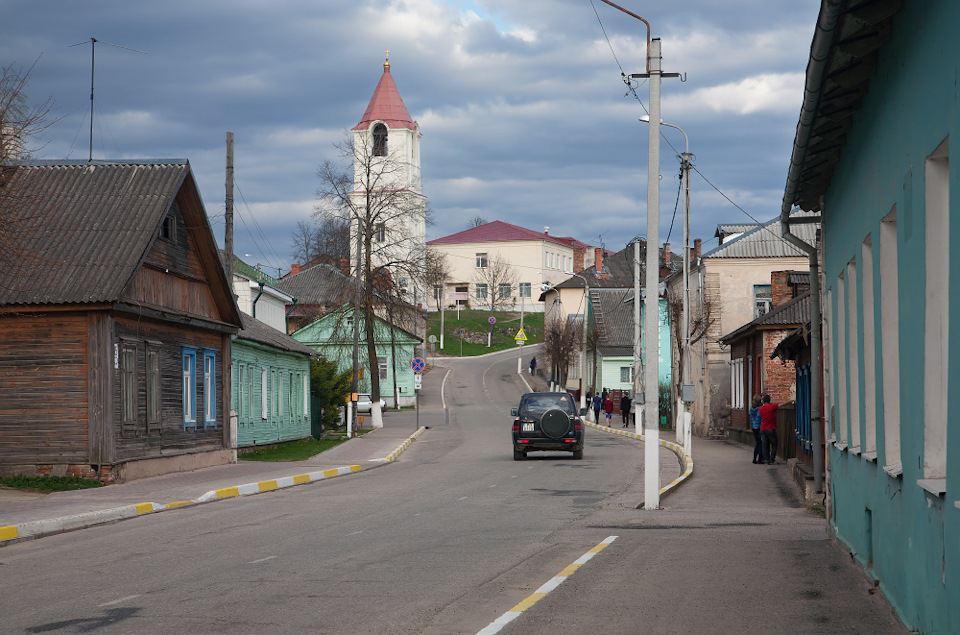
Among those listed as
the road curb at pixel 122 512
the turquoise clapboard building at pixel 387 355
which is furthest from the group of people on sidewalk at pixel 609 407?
the road curb at pixel 122 512

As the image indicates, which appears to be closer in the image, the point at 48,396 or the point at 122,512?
the point at 122,512

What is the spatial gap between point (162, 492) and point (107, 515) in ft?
13.4

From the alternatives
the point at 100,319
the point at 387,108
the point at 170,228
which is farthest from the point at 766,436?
the point at 387,108

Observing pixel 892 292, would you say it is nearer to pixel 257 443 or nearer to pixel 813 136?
pixel 813 136

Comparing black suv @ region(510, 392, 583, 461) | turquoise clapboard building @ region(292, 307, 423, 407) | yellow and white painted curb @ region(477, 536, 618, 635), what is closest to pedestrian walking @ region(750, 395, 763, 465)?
black suv @ region(510, 392, 583, 461)

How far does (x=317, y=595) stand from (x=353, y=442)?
1220 inches

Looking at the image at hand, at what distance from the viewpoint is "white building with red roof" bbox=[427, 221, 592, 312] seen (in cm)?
13712

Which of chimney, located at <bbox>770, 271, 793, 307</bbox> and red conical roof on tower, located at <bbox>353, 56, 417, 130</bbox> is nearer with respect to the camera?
chimney, located at <bbox>770, 271, 793, 307</bbox>

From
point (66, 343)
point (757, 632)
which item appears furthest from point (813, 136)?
point (66, 343)

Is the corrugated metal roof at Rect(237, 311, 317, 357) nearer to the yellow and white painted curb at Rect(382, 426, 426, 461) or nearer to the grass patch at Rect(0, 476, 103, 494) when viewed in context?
the yellow and white painted curb at Rect(382, 426, 426, 461)

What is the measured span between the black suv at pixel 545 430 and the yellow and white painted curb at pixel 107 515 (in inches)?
304

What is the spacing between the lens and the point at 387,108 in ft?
337

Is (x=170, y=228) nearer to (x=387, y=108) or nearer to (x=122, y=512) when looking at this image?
(x=122, y=512)

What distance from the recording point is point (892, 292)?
889 centimetres
